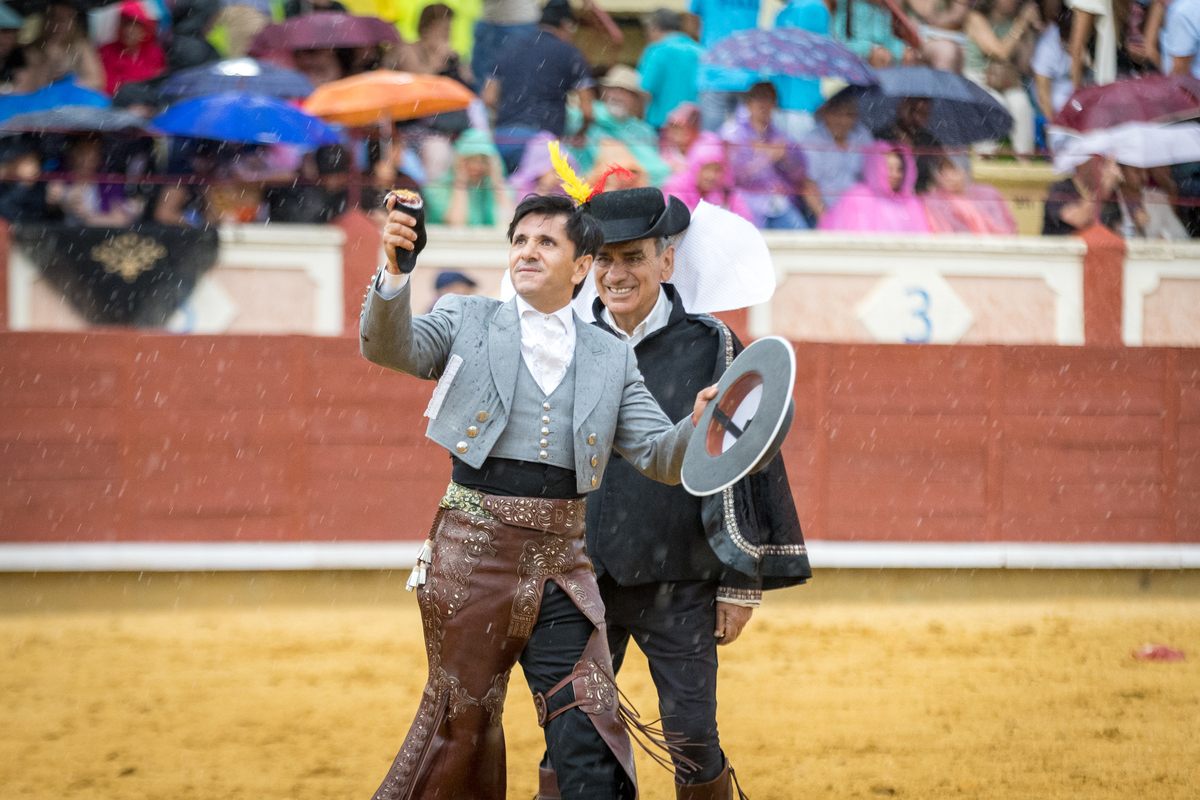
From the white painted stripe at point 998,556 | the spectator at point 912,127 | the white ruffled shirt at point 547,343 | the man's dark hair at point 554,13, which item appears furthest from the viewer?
the man's dark hair at point 554,13

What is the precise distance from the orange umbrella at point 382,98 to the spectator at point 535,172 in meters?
0.51

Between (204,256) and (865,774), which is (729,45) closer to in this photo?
(204,256)

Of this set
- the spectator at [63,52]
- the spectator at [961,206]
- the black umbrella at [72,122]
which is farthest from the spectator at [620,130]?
the spectator at [63,52]

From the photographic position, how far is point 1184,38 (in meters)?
8.27

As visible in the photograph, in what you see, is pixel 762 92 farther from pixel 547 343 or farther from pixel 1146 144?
pixel 547 343

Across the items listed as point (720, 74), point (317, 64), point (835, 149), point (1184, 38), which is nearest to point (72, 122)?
point (317, 64)

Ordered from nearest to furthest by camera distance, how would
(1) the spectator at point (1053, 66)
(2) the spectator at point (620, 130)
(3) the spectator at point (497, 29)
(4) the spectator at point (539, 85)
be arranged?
(2) the spectator at point (620, 130)
(4) the spectator at point (539, 85)
(3) the spectator at point (497, 29)
(1) the spectator at point (1053, 66)

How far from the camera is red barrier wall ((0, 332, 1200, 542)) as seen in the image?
6.36m

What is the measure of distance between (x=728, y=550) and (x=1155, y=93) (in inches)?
249

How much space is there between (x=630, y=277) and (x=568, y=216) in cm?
54

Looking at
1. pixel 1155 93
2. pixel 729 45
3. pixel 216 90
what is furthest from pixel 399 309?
pixel 1155 93

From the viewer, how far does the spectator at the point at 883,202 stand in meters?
7.25

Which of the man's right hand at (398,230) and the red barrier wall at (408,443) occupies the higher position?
the man's right hand at (398,230)

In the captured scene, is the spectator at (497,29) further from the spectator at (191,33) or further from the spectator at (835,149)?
the spectator at (835,149)
